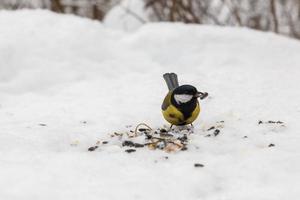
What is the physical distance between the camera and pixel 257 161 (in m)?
3.23

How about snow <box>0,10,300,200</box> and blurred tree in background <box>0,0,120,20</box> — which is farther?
blurred tree in background <box>0,0,120,20</box>

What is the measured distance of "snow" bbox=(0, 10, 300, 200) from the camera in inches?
116

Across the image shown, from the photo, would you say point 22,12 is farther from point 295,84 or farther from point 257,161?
point 257,161

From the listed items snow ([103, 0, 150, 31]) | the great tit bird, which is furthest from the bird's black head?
snow ([103, 0, 150, 31])

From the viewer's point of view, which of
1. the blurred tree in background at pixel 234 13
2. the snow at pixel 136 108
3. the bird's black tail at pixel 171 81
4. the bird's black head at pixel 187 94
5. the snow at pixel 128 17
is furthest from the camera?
the snow at pixel 128 17

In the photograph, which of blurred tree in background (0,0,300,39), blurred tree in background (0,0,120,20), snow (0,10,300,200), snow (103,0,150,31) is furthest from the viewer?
blurred tree in background (0,0,120,20)

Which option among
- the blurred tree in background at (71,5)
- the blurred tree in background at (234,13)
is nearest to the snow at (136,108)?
the blurred tree in background at (234,13)

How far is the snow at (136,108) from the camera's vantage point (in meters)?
2.95

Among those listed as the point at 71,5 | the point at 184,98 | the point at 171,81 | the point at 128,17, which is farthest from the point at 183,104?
the point at 71,5

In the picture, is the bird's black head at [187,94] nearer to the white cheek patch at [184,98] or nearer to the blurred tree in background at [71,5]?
the white cheek patch at [184,98]

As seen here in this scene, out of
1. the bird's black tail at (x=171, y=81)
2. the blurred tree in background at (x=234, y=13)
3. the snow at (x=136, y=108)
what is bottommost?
the snow at (x=136, y=108)

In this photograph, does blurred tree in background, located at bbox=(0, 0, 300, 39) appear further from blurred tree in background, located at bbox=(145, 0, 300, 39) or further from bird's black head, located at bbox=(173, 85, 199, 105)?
bird's black head, located at bbox=(173, 85, 199, 105)

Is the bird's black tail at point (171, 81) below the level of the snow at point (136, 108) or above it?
above

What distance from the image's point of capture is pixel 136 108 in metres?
4.64
